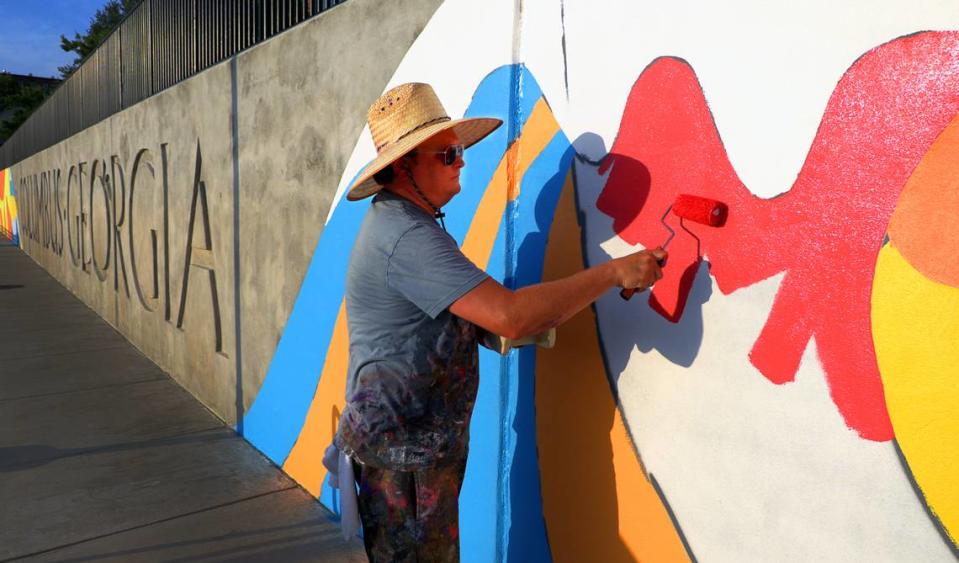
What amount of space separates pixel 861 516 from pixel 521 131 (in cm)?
156

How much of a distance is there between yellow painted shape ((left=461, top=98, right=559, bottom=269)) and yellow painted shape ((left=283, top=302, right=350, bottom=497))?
1.00 metres

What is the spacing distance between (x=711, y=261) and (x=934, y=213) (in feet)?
1.77

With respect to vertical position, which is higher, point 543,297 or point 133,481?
point 543,297

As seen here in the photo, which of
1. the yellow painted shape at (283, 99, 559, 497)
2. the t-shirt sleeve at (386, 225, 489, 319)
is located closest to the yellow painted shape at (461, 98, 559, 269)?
the yellow painted shape at (283, 99, 559, 497)

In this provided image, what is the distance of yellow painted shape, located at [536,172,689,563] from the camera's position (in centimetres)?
209

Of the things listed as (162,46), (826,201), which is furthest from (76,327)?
(826,201)

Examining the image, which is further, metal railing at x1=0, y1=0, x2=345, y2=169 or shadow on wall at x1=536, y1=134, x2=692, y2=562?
metal railing at x1=0, y1=0, x2=345, y2=169

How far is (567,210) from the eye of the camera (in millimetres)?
2299

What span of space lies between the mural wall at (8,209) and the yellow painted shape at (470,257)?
22810 millimetres

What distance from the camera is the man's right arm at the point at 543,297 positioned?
172cm

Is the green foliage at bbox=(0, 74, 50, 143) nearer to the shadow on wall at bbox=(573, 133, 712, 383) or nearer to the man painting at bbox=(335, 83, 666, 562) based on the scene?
the man painting at bbox=(335, 83, 666, 562)

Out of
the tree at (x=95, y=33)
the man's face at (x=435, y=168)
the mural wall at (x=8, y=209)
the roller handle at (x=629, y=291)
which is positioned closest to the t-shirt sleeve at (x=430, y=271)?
the man's face at (x=435, y=168)

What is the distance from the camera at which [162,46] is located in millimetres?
7066

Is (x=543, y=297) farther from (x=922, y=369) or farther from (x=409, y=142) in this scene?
(x=922, y=369)
